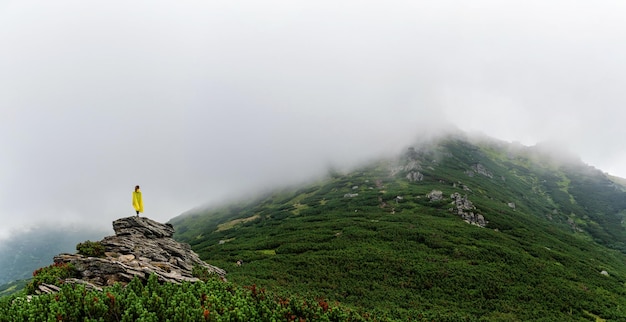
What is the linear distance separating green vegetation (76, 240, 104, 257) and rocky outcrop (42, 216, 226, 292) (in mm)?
614

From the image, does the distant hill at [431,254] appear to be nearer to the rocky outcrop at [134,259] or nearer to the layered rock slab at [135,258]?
the layered rock slab at [135,258]

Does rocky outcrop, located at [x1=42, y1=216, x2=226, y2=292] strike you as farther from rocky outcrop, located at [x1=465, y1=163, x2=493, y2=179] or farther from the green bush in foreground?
rocky outcrop, located at [x1=465, y1=163, x2=493, y2=179]

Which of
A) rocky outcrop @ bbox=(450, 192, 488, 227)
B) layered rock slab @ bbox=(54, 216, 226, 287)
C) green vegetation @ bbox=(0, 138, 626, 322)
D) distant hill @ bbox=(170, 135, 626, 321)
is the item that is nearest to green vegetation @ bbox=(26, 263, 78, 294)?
green vegetation @ bbox=(0, 138, 626, 322)

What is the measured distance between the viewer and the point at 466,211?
97188mm

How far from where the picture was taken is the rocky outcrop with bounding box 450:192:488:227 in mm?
91875

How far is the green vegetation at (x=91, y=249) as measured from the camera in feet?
84.8

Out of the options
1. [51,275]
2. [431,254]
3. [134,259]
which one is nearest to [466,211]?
[431,254]

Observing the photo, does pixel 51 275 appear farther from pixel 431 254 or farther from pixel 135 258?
pixel 431 254

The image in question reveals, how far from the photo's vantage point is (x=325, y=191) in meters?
155

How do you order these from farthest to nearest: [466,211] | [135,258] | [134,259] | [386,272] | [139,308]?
[466,211], [386,272], [135,258], [134,259], [139,308]

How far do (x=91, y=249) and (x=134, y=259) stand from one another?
130 inches

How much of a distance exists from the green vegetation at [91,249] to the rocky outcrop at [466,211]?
291 ft

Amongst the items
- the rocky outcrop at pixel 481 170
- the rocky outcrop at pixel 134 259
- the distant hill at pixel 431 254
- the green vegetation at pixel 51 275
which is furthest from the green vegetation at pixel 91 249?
the rocky outcrop at pixel 481 170

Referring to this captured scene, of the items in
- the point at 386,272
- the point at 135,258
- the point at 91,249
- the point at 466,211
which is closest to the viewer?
the point at 91,249
